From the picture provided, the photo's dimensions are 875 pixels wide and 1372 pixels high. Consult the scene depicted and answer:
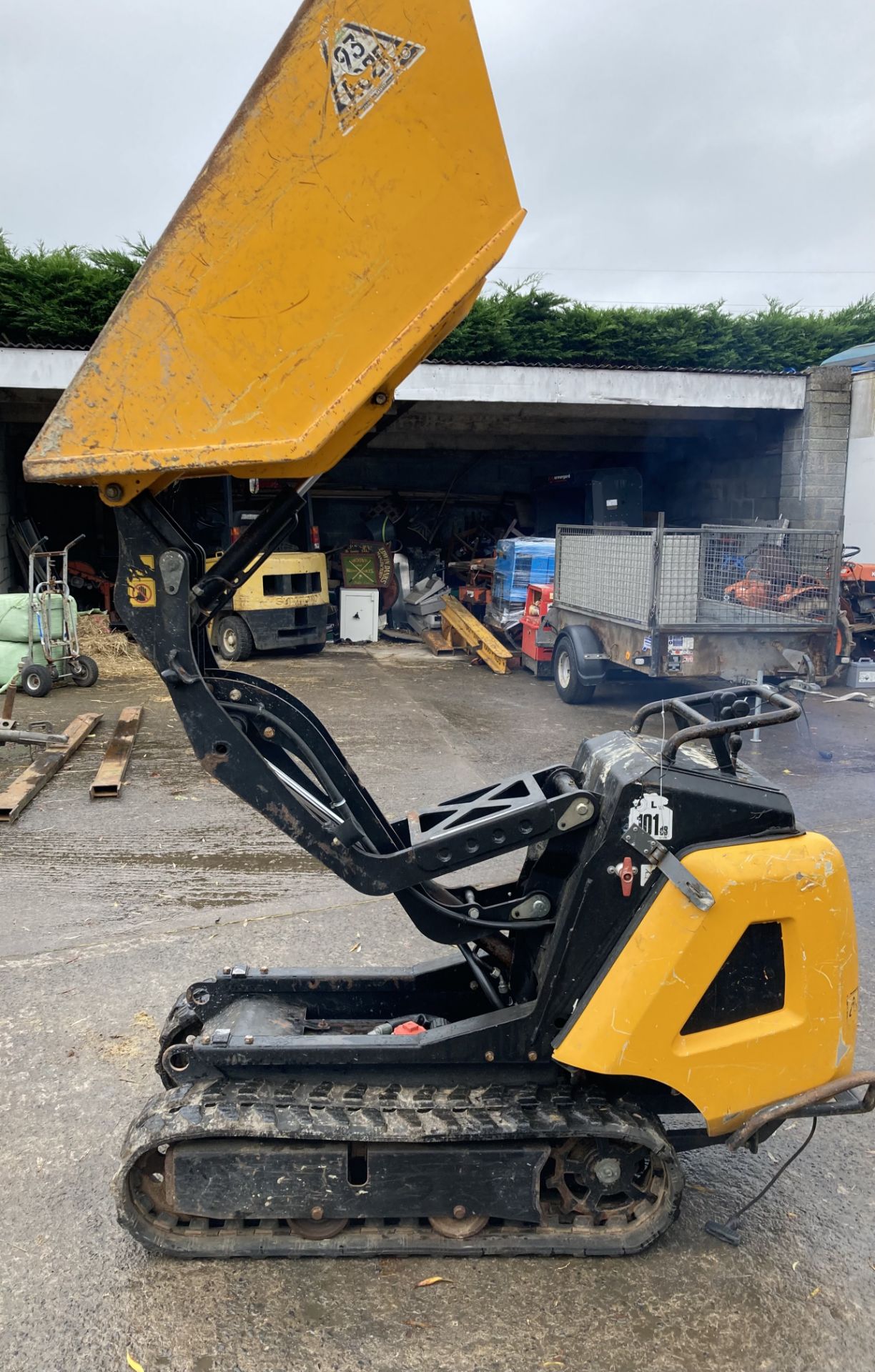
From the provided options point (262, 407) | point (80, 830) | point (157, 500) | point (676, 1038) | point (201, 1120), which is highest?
point (262, 407)

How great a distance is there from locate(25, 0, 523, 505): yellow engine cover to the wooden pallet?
1057cm

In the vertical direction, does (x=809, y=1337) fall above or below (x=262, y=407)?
below

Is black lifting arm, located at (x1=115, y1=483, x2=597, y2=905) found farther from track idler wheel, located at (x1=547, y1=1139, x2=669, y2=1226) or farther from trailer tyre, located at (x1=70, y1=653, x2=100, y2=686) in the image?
trailer tyre, located at (x1=70, y1=653, x2=100, y2=686)

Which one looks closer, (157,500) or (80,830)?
(157,500)

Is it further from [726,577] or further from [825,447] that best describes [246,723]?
[825,447]

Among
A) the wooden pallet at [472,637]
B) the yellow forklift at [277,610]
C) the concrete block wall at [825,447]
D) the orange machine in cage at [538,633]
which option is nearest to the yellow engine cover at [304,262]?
the orange machine in cage at [538,633]

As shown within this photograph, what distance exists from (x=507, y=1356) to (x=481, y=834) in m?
1.28

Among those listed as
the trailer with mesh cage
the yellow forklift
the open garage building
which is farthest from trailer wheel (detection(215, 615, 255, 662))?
the trailer with mesh cage

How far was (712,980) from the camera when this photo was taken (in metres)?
2.52

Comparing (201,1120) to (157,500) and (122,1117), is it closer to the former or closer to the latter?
(122,1117)

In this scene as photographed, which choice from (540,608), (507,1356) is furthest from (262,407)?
(540,608)

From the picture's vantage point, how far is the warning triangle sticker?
88.9 inches

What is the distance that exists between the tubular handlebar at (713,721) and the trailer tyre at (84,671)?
9.20 meters

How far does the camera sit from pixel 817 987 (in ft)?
8.41
